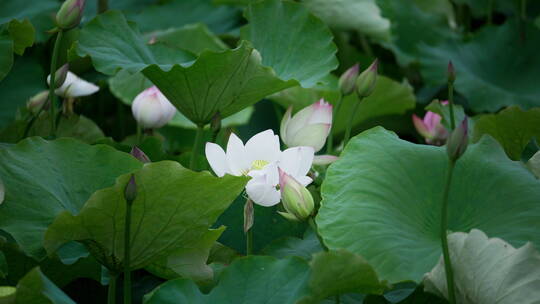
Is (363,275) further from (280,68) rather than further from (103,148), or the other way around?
(280,68)

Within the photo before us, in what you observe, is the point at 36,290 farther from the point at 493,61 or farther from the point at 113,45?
the point at 493,61

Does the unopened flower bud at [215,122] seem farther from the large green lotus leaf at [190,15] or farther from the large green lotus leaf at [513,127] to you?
the large green lotus leaf at [190,15]

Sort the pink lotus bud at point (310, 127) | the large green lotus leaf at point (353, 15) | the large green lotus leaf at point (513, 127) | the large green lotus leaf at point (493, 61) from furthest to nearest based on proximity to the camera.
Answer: the large green lotus leaf at point (353, 15), the large green lotus leaf at point (493, 61), the large green lotus leaf at point (513, 127), the pink lotus bud at point (310, 127)

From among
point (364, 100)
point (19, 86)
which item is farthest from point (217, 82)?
point (19, 86)

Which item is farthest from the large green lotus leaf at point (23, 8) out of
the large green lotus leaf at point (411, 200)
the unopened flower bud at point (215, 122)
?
the large green lotus leaf at point (411, 200)

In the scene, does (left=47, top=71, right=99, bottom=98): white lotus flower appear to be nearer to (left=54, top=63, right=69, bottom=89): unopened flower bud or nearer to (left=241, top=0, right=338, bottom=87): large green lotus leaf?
(left=54, top=63, right=69, bottom=89): unopened flower bud

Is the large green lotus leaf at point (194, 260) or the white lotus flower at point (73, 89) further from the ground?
the large green lotus leaf at point (194, 260)
